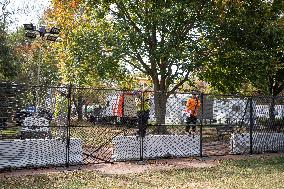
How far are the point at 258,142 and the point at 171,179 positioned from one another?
6730mm

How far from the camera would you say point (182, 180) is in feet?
35.3

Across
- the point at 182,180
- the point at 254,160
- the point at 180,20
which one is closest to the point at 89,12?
the point at 180,20

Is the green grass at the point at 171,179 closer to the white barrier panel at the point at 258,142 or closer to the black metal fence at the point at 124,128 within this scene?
the black metal fence at the point at 124,128

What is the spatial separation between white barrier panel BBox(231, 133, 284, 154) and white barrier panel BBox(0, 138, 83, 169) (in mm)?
6349

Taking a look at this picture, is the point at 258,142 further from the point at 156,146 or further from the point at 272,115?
the point at 156,146

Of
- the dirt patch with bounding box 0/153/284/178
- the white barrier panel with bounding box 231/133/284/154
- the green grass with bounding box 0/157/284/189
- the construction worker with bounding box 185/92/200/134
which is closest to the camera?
the green grass with bounding box 0/157/284/189

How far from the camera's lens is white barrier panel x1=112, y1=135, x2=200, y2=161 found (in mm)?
13562

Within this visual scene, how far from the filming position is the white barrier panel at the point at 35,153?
38.0 ft

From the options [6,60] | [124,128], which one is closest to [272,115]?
[124,128]

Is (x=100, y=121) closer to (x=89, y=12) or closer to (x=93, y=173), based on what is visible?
(x=93, y=173)

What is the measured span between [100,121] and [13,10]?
81.4 ft

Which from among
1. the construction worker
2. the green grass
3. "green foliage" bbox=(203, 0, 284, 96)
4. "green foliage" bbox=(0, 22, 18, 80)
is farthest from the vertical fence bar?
"green foliage" bbox=(0, 22, 18, 80)

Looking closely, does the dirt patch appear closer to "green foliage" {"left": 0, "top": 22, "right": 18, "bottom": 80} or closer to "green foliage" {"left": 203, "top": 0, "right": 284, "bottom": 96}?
"green foliage" {"left": 203, "top": 0, "right": 284, "bottom": 96}

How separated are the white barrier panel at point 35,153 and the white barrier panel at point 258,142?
635 cm
